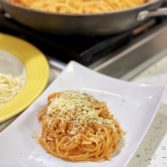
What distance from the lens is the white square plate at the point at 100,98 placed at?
→ 2.55 ft

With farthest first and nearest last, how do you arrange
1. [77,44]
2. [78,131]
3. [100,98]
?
[77,44], [100,98], [78,131]

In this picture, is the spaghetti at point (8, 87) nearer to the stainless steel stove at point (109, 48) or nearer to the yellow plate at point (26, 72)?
the yellow plate at point (26, 72)

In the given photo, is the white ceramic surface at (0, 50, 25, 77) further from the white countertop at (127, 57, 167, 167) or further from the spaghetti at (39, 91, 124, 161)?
the white countertop at (127, 57, 167, 167)

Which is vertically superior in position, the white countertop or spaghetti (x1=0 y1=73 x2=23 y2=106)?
spaghetti (x1=0 y1=73 x2=23 y2=106)

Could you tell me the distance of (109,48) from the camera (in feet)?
3.64

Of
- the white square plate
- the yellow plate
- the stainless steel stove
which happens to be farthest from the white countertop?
the yellow plate

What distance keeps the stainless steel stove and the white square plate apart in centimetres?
7

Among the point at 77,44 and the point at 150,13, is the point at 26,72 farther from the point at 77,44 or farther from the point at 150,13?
the point at 150,13

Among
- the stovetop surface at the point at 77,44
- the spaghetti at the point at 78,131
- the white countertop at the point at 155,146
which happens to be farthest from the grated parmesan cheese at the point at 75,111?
the stovetop surface at the point at 77,44

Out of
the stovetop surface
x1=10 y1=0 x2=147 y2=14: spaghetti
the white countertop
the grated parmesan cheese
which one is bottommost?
the white countertop

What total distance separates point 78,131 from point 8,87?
1.00 feet

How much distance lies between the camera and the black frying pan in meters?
0.99

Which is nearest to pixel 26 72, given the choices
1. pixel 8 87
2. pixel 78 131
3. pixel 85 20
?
pixel 8 87

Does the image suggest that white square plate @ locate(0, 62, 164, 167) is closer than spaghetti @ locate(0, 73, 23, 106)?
Yes
